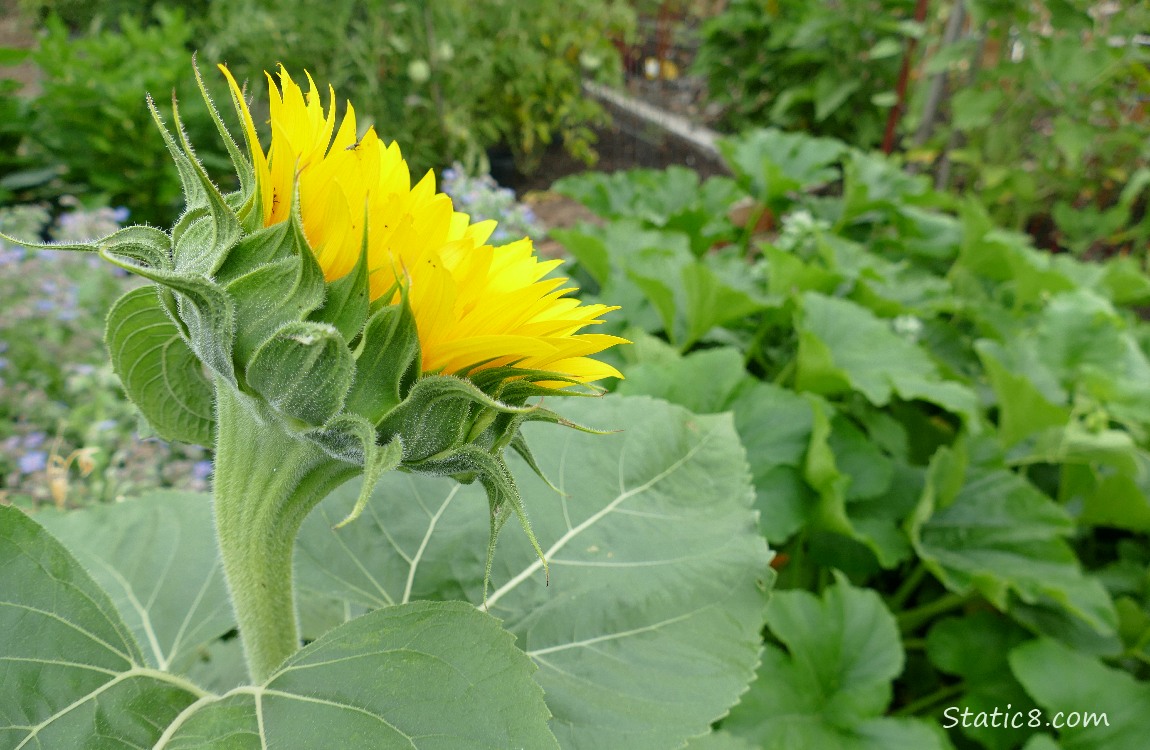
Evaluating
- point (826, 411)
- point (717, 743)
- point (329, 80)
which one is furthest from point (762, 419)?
point (329, 80)

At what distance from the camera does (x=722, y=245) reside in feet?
8.14

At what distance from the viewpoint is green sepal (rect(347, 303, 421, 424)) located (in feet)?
1.14

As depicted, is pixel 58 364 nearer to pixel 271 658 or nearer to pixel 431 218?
pixel 271 658

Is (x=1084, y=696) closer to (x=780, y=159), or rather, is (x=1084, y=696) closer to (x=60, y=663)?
(x=60, y=663)

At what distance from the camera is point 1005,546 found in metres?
1.22

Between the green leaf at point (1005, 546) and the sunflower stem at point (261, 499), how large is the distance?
99 cm

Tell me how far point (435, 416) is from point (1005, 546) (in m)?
1.16

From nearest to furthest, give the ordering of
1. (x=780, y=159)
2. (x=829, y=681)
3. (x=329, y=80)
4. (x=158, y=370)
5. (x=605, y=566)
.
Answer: (x=158, y=370)
(x=605, y=566)
(x=829, y=681)
(x=780, y=159)
(x=329, y=80)

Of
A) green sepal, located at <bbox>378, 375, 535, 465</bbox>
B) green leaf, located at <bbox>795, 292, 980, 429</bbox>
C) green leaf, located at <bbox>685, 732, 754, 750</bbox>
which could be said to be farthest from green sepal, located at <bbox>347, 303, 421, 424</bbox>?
green leaf, located at <bbox>795, 292, 980, 429</bbox>

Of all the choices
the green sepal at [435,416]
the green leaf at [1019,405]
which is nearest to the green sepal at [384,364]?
the green sepal at [435,416]

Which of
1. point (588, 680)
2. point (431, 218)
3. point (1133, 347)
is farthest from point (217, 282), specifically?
point (1133, 347)

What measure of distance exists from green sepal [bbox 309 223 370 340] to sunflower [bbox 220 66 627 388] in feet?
0.04

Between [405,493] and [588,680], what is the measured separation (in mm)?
202

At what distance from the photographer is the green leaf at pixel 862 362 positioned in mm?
1255
